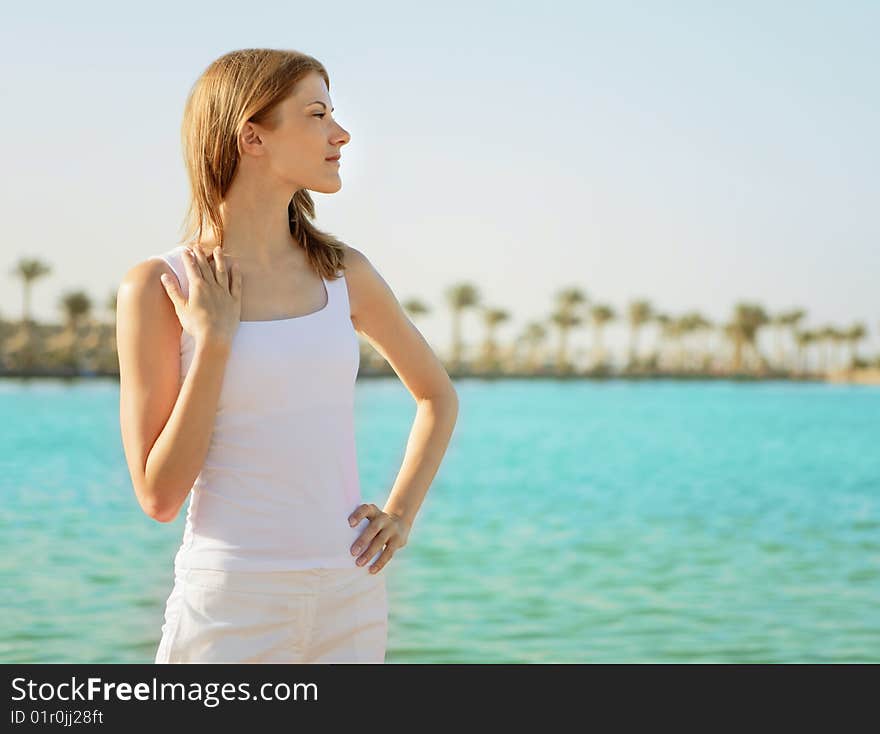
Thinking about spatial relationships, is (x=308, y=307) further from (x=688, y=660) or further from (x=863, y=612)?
(x=863, y=612)

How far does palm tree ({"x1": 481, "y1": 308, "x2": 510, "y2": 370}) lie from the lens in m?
98.6

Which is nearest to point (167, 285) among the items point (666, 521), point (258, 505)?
point (258, 505)

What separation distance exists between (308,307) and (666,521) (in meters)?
15.8

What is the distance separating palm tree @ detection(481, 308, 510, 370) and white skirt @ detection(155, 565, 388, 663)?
318 feet

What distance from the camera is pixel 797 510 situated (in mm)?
18922

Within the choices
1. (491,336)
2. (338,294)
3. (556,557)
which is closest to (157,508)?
(338,294)

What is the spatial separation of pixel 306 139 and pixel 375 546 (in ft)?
2.07

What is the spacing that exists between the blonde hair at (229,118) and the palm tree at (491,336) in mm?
96771

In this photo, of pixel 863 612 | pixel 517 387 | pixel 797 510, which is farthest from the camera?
pixel 517 387

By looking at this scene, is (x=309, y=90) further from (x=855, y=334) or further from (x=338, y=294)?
(x=855, y=334)

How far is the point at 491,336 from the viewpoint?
100125mm

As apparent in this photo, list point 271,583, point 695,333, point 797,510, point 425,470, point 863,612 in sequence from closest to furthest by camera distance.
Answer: point 271,583 → point 425,470 → point 863,612 → point 797,510 → point 695,333

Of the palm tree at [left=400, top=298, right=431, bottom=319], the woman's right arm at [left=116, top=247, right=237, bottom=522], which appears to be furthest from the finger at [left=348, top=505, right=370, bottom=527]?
the palm tree at [left=400, top=298, right=431, bottom=319]
